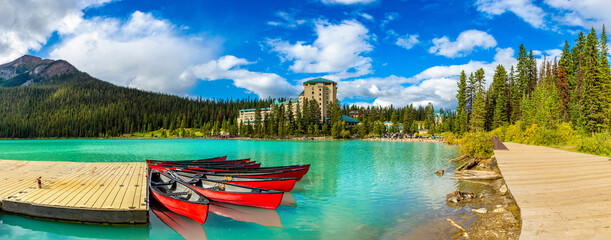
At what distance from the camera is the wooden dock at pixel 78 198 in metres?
9.88

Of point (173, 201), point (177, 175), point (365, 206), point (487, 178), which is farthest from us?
point (487, 178)

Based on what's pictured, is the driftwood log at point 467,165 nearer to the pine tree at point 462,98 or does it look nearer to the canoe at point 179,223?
the canoe at point 179,223

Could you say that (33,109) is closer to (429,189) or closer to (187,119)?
(187,119)

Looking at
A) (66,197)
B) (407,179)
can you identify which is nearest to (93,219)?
(66,197)

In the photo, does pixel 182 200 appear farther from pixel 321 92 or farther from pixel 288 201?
pixel 321 92

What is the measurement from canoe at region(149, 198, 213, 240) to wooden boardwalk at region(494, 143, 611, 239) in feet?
30.4

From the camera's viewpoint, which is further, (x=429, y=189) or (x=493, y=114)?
(x=493, y=114)

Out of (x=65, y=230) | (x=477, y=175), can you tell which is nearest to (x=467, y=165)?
(x=477, y=175)

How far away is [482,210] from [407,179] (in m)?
8.98

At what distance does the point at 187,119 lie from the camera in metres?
172

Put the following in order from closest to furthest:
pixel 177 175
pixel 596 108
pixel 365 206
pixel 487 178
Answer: pixel 365 206, pixel 177 175, pixel 487 178, pixel 596 108

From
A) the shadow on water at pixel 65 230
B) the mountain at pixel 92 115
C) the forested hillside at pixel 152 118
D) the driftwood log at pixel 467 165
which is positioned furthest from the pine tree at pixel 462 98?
the mountain at pixel 92 115

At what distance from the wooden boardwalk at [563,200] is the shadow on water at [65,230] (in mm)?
11035

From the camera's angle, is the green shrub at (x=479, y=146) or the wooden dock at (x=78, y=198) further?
the green shrub at (x=479, y=146)
